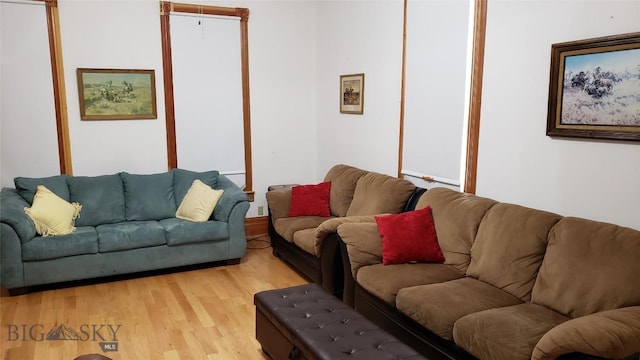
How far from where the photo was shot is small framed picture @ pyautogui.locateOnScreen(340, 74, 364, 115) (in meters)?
4.91

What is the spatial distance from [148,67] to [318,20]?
76.7 inches

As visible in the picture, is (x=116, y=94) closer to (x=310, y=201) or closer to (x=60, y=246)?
(x=60, y=246)

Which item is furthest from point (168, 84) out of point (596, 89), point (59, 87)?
point (596, 89)

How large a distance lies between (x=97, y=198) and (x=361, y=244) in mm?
2607

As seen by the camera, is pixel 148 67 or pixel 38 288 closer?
pixel 38 288

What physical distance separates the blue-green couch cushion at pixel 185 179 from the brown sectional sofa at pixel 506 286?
200cm

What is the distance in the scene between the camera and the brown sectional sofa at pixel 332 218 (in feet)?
12.1

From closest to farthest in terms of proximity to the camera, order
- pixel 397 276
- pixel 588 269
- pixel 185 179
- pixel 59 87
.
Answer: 1. pixel 588 269
2. pixel 397 276
3. pixel 59 87
4. pixel 185 179

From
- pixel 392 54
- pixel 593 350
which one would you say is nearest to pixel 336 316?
pixel 593 350

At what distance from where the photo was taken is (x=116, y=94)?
4.88 m

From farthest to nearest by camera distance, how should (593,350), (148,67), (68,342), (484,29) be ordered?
(148,67) < (484,29) < (68,342) < (593,350)

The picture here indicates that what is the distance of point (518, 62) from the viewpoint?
10.6 feet

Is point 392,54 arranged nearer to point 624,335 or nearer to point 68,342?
point 624,335

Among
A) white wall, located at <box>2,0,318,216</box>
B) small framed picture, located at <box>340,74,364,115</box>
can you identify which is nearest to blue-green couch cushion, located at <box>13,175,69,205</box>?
white wall, located at <box>2,0,318,216</box>
